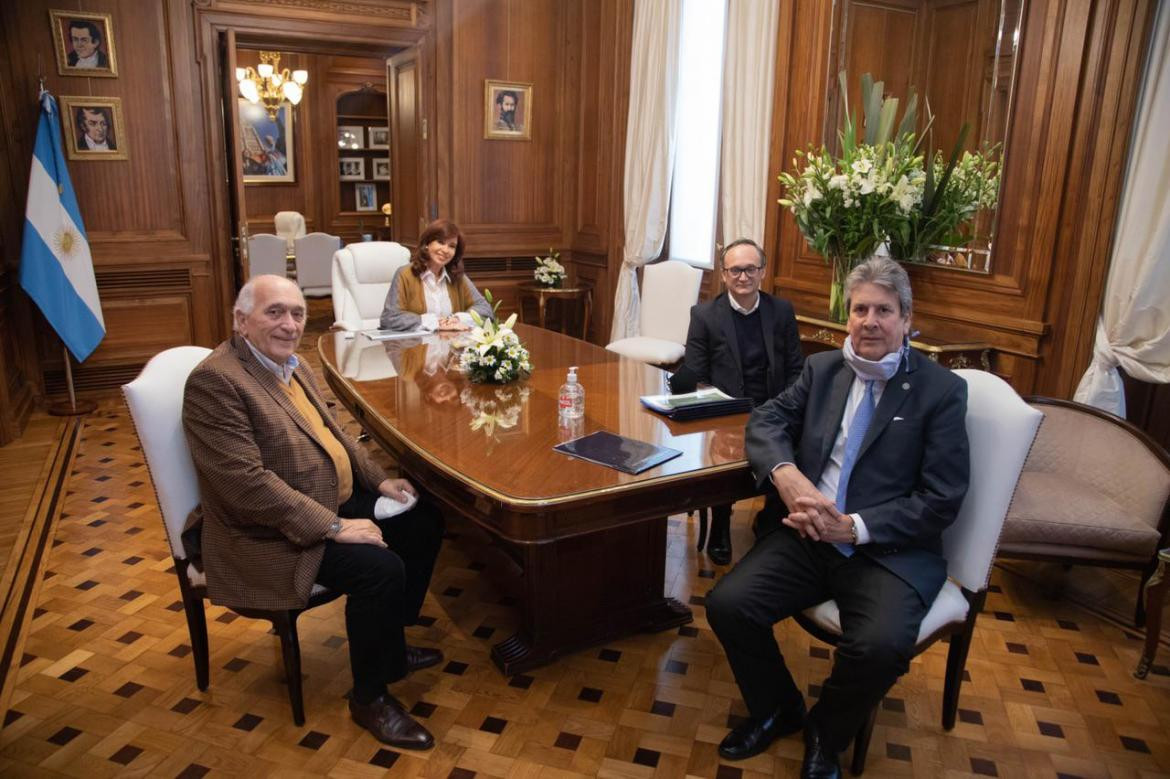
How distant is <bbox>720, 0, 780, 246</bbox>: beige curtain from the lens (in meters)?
5.00

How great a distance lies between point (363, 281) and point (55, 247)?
2.00 meters

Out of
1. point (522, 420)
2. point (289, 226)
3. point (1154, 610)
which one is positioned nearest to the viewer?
point (1154, 610)

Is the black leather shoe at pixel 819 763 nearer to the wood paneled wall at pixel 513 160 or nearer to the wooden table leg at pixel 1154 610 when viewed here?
the wooden table leg at pixel 1154 610

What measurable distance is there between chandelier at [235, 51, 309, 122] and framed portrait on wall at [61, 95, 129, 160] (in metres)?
3.60

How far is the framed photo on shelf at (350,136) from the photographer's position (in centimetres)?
1031

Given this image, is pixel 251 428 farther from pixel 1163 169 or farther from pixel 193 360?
pixel 1163 169

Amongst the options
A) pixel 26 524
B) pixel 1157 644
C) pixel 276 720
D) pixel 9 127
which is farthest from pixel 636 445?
pixel 9 127

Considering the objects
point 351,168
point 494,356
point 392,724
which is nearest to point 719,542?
point 494,356

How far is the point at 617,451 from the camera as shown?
2.46 m

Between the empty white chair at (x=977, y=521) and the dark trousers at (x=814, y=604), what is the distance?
0.23 ft

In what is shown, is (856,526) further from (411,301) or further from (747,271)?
(411,301)

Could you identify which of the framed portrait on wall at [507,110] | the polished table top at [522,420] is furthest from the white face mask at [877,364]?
the framed portrait on wall at [507,110]

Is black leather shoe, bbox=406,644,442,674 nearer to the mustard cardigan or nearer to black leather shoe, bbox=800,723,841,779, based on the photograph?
black leather shoe, bbox=800,723,841,779

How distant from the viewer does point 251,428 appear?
2.23m
